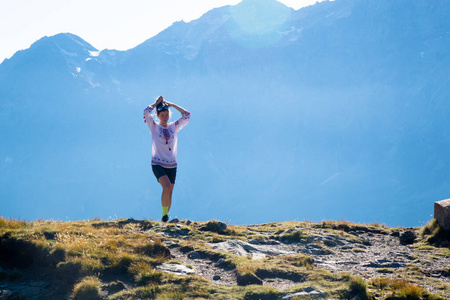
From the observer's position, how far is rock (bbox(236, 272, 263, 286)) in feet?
24.7

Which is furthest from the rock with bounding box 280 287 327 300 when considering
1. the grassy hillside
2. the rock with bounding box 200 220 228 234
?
the rock with bounding box 200 220 228 234

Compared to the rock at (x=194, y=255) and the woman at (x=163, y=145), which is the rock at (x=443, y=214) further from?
the woman at (x=163, y=145)

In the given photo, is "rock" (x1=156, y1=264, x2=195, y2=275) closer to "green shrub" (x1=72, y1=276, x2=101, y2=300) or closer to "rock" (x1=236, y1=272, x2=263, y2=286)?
"rock" (x1=236, y1=272, x2=263, y2=286)

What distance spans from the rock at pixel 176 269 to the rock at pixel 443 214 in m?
9.72

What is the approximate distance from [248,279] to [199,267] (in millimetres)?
1768

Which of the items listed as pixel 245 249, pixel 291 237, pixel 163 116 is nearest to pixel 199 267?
pixel 245 249

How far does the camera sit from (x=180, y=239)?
11461 millimetres

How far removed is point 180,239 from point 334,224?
8.20 metres

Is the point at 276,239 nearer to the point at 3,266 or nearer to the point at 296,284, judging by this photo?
the point at 296,284

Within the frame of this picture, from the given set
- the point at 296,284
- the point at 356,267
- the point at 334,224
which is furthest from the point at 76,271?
the point at 334,224

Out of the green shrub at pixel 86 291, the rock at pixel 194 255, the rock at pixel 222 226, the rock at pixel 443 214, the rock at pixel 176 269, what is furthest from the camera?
the rock at pixel 222 226

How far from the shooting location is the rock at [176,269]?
803cm

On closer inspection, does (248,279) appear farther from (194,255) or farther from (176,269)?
(194,255)

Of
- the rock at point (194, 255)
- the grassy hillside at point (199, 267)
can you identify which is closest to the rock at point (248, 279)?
the grassy hillside at point (199, 267)
